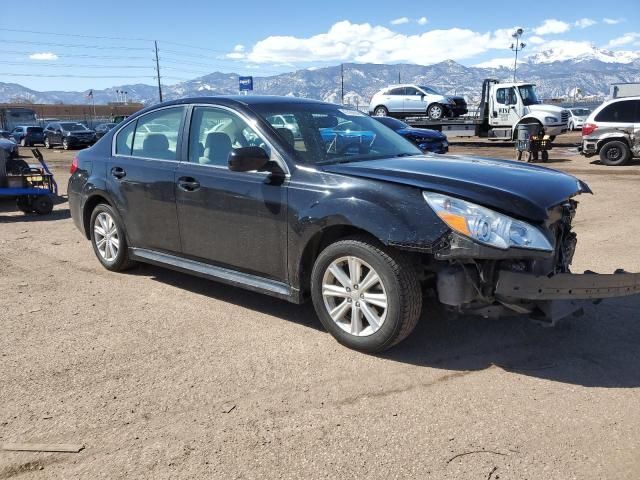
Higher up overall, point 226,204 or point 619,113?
point 619,113

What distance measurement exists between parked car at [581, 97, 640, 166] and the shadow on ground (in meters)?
13.3

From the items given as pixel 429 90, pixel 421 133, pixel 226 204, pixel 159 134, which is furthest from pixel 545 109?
pixel 226 204

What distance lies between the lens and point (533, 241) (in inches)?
127

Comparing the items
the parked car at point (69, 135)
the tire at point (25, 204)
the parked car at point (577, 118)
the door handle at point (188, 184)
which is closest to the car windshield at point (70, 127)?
the parked car at point (69, 135)

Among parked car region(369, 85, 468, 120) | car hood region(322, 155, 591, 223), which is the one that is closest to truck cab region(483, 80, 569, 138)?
parked car region(369, 85, 468, 120)

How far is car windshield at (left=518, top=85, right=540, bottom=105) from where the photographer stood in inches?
989

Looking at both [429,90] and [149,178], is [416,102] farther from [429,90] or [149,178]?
[149,178]

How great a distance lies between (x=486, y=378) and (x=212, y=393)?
1.64 m

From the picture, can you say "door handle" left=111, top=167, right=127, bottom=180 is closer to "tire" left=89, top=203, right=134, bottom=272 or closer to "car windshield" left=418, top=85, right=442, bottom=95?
"tire" left=89, top=203, right=134, bottom=272

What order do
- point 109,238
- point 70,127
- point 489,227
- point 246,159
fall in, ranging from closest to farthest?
point 489,227, point 246,159, point 109,238, point 70,127

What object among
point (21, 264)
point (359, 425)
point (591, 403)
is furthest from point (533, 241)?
point (21, 264)

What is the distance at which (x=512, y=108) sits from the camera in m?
25.1

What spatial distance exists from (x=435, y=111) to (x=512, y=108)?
3470 millimetres

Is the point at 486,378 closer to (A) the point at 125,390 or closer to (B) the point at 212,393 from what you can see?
(B) the point at 212,393
